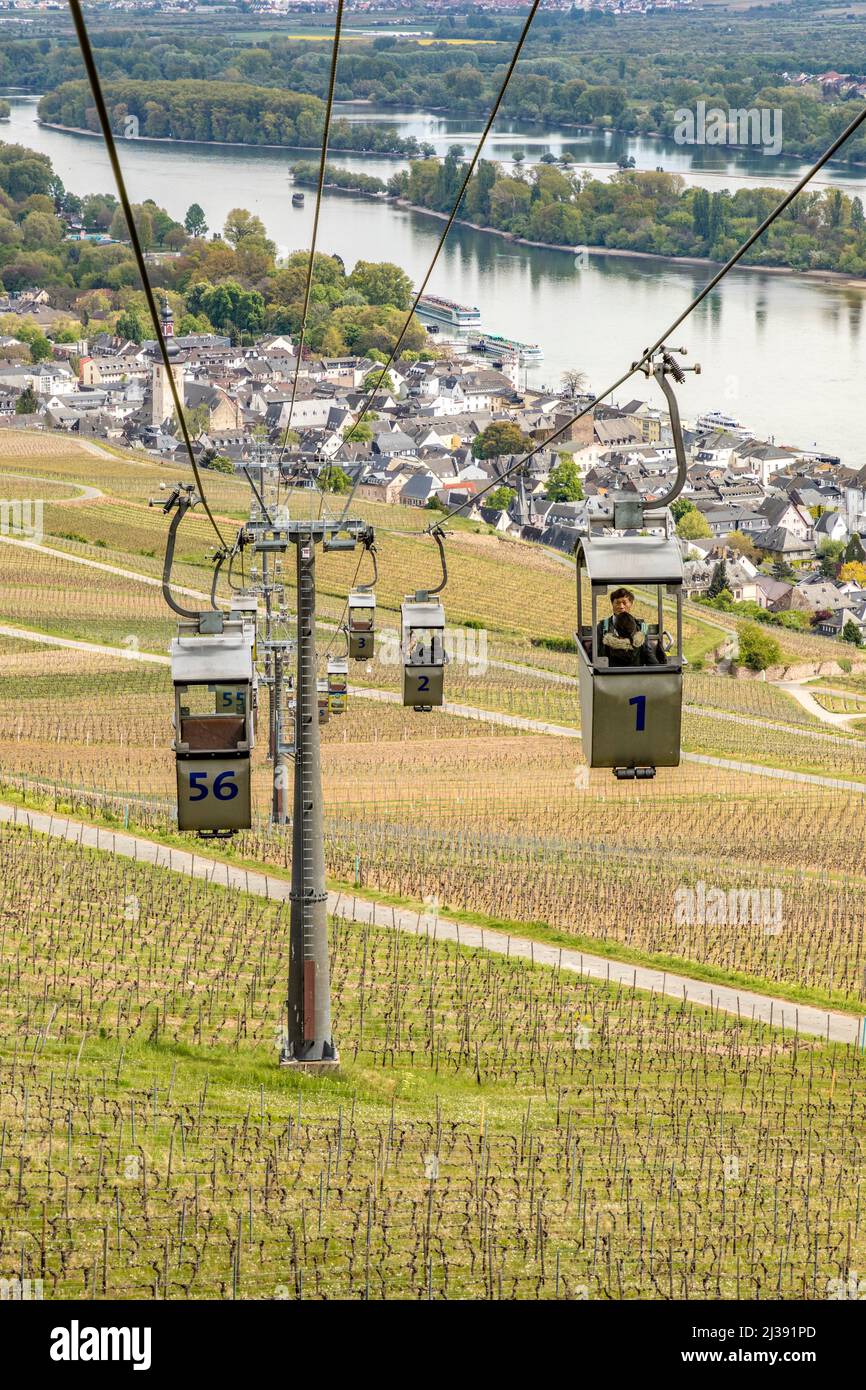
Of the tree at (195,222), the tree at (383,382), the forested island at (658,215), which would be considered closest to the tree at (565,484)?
the tree at (383,382)

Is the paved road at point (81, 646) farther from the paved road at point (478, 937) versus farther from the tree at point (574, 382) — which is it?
the tree at point (574, 382)

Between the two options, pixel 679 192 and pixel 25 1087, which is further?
pixel 679 192

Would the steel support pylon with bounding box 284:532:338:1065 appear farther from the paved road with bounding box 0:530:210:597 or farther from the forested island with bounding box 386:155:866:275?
the forested island with bounding box 386:155:866:275

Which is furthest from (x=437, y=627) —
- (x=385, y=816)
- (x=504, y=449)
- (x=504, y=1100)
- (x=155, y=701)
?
(x=504, y=449)

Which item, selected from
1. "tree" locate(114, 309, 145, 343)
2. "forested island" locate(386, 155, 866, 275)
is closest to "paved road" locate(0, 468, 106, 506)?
"tree" locate(114, 309, 145, 343)

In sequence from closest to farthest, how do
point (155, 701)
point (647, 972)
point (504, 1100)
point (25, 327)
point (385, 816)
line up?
point (504, 1100)
point (647, 972)
point (385, 816)
point (155, 701)
point (25, 327)

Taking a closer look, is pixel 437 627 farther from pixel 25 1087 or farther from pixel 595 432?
pixel 595 432

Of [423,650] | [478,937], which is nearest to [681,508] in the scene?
[478,937]
